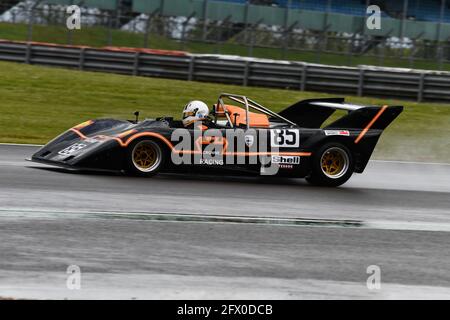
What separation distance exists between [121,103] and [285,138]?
892cm

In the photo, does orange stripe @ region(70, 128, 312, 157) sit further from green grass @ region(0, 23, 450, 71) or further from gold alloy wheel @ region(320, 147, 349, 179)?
green grass @ region(0, 23, 450, 71)

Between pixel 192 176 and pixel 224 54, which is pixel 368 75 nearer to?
pixel 224 54

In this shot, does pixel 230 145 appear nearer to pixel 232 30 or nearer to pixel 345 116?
pixel 345 116

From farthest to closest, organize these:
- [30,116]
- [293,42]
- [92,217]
Result: 1. [293,42]
2. [30,116]
3. [92,217]

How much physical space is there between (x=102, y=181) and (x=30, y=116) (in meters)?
7.58

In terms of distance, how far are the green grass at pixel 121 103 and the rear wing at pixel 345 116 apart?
3.82 metres

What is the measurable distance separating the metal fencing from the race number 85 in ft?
33.8

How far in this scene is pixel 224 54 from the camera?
28.1m

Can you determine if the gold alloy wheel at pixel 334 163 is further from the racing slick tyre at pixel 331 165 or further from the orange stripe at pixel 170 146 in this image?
the orange stripe at pixel 170 146

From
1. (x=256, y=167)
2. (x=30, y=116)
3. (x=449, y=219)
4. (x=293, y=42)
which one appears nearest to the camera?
(x=449, y=219)

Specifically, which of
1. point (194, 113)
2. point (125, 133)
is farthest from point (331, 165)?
point (125, 133)

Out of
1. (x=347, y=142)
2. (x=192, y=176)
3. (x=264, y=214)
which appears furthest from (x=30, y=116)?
(x=264, y=214)

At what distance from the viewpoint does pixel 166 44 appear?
27734 mm

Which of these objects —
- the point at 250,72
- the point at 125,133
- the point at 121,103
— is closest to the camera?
the point at 125,133
